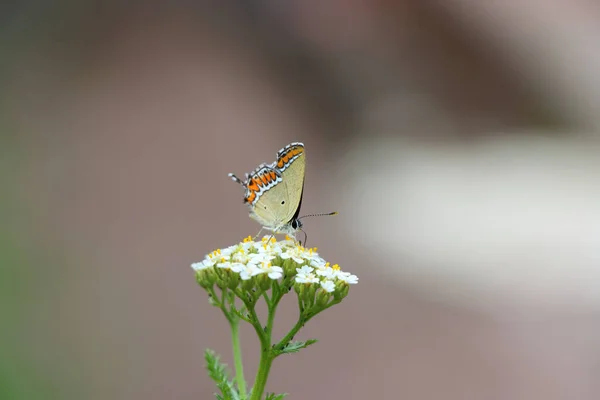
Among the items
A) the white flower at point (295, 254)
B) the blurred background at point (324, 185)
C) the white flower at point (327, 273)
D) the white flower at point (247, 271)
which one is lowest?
the white flower at point (247, 271)

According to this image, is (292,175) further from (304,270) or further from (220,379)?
(220,379)

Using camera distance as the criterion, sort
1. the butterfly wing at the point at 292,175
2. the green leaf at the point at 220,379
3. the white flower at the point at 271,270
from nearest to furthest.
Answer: the green leaf at the point at 220,379
the white flower at the point at 271,270
the butterfly wing at the point at 292,175

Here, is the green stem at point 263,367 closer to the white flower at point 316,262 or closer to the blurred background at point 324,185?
the white flower at point 316,262

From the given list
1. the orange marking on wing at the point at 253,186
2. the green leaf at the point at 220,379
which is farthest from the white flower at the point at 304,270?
the orange marking on wing at the point at 253,186

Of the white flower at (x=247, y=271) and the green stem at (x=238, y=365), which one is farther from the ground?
the white flower at (x=247, y=271)

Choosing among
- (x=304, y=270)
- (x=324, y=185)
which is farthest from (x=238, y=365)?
(x=324, y=185)

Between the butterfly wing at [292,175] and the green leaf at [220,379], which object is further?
the butterfly wing at [292,175]
